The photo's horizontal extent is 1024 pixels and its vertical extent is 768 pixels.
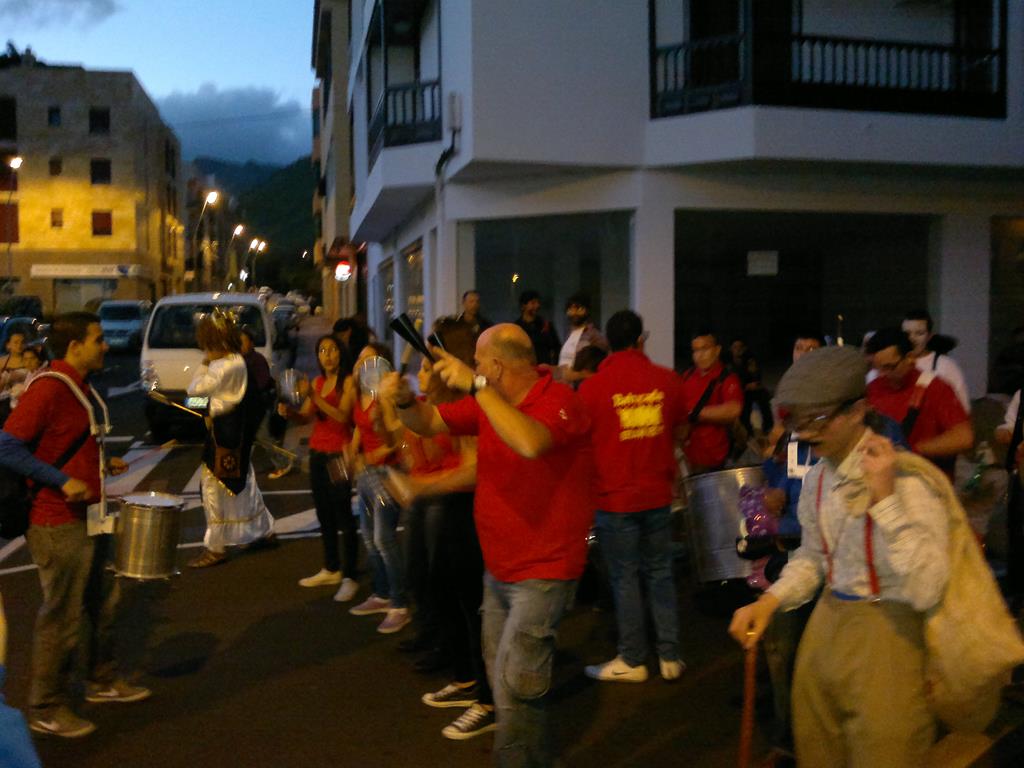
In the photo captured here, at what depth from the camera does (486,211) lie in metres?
15.7

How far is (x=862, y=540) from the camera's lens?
3.07 m

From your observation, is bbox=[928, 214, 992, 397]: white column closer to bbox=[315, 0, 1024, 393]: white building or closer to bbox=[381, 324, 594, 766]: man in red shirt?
bbox=[315, 0, 1024, 393]: white building

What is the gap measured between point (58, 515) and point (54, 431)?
387 millimetres

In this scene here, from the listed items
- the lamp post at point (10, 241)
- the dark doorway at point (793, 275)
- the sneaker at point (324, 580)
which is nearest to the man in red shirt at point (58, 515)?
the sneaker at point (324, 580)

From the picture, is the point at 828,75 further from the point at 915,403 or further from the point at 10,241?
the point at 10,241

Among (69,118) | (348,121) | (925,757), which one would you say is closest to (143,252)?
(69,118)

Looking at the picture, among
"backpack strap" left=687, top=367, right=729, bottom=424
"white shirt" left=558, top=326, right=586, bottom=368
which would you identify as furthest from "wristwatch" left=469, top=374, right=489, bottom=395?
"white shirt" left=558, top=326, right=586, bottom=368

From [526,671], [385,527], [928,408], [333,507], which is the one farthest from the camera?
[333,507]

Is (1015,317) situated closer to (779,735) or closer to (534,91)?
(534,91)

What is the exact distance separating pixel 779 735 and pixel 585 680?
1.39 meters

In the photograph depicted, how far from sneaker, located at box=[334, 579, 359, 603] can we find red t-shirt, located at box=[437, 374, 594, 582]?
370cm

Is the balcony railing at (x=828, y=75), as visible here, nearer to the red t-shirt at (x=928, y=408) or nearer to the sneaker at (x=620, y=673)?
the red t-shirt at (x=928, y=408)

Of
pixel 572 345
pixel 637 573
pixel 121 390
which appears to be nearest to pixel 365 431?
pixel 637 573

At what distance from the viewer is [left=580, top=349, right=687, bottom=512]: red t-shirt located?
594 centimetres
